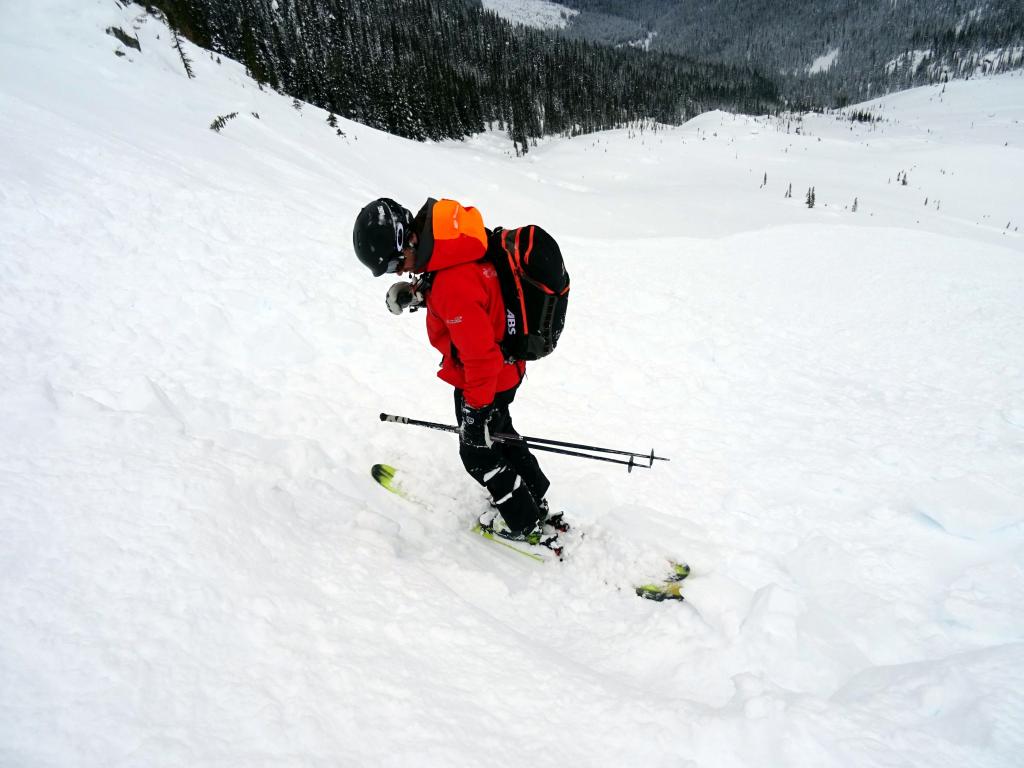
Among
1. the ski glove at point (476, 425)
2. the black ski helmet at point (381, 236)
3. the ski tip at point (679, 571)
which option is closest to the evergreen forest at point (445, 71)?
the black ski helmet at point (381, 236)

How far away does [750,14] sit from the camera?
16238cm

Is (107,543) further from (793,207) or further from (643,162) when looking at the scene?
(643,162)

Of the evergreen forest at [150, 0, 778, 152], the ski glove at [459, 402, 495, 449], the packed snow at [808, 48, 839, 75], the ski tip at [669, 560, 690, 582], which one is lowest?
the ski tip at [669, 560, 690, 582]

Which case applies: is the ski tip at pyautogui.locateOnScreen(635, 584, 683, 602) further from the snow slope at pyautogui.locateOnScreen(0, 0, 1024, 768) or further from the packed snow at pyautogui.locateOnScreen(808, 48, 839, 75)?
the packed snow at pyautogui.locateOnScreen(808, 48, 839, 75)

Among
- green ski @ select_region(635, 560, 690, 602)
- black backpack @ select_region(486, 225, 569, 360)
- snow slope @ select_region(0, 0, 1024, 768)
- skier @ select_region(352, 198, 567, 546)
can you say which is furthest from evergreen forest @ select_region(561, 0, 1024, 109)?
skier @ select_region(352, 198, 567, 546)

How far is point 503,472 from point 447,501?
0.80m

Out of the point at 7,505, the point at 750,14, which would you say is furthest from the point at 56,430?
the point at 750,14

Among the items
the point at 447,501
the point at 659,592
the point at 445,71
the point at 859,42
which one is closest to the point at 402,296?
the point at 447,501

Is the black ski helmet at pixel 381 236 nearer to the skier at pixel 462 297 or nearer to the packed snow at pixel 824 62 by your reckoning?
the skier at pixel 462 297

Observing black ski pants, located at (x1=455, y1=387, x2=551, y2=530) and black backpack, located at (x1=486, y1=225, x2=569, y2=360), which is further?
black ski pants, located at (x1=455, y1=387, x2=551, y2=530)

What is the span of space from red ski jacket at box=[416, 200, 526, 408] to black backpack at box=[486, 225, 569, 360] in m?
0.09

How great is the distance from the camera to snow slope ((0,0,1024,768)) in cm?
186

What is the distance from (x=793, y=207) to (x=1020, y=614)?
14.0 m

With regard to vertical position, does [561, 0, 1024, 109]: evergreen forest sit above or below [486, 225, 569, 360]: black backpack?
above
